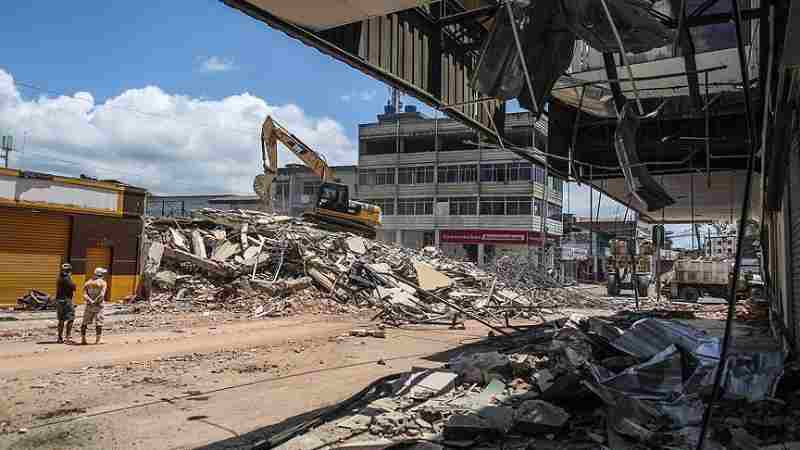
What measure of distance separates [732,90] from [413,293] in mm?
12754

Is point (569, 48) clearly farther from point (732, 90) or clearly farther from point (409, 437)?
point (732, 90)

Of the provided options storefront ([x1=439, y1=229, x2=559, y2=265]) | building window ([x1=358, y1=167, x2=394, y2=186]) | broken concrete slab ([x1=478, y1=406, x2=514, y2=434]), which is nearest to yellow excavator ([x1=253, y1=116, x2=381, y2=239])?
storefront ([x1=439, y1=229, x2=559, y2=265])

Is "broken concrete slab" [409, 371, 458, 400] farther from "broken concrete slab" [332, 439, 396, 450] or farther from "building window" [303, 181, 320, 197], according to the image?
"building window" [303, 181, 320, 197]

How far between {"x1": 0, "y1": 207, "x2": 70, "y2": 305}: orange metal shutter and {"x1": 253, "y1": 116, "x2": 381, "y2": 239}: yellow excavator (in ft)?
33.5

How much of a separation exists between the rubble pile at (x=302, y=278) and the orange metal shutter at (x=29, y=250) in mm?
3057

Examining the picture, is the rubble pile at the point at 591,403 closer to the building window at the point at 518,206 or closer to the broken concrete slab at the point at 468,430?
the broken concrete slab at the point at 468,430

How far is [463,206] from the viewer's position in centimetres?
5244

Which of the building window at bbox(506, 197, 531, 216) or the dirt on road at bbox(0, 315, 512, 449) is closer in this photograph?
the dirt on road at bbox(0, 315, 512, 449)

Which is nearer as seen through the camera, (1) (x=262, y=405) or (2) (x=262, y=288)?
(1) (x=262, y=405)

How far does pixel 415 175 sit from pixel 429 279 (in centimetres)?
3577

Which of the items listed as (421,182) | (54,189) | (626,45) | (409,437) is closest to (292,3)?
(626,45)

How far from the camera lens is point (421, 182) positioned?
54.9m

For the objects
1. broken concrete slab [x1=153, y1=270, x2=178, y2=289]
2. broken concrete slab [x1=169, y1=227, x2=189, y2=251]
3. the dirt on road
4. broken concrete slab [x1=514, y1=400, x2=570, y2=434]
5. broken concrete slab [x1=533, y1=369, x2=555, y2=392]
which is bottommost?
the dirt on road

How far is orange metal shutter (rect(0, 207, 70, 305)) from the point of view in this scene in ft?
57.3
